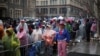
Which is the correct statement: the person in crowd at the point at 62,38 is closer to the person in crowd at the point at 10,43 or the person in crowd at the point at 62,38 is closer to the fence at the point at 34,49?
the fence at the point at 34,49

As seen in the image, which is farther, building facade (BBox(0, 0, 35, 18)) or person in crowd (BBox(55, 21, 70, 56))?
building facade (BBox(0, 0, 35, 18))

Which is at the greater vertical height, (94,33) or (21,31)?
(21,31)

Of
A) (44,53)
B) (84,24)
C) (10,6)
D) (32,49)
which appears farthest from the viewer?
(10,6)

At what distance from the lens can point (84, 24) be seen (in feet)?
90.6

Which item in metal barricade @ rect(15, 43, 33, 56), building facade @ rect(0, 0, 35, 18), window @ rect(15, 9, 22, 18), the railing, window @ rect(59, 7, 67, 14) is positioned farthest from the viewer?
window @ rect(59, 7, 67, 14)

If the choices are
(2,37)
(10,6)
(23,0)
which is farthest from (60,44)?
(23,0)

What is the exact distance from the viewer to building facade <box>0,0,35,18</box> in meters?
93.4

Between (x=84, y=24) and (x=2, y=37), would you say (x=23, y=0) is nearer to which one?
(x=84, y=24)

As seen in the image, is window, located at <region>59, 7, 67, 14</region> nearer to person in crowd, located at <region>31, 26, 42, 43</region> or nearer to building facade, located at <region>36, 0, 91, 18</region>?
building facade, located at <region>36, 0, 91, 18</region>

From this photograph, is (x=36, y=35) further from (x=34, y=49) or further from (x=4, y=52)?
(x=4, y=52)

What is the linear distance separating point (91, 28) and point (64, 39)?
571 inches

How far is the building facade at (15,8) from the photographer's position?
93375 millimetres

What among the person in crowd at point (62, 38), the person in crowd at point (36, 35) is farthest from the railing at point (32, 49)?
the person in crowd at point (62, 38)

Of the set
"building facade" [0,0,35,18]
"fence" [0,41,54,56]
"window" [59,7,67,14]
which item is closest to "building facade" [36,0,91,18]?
"window" [59,7,67,14]
